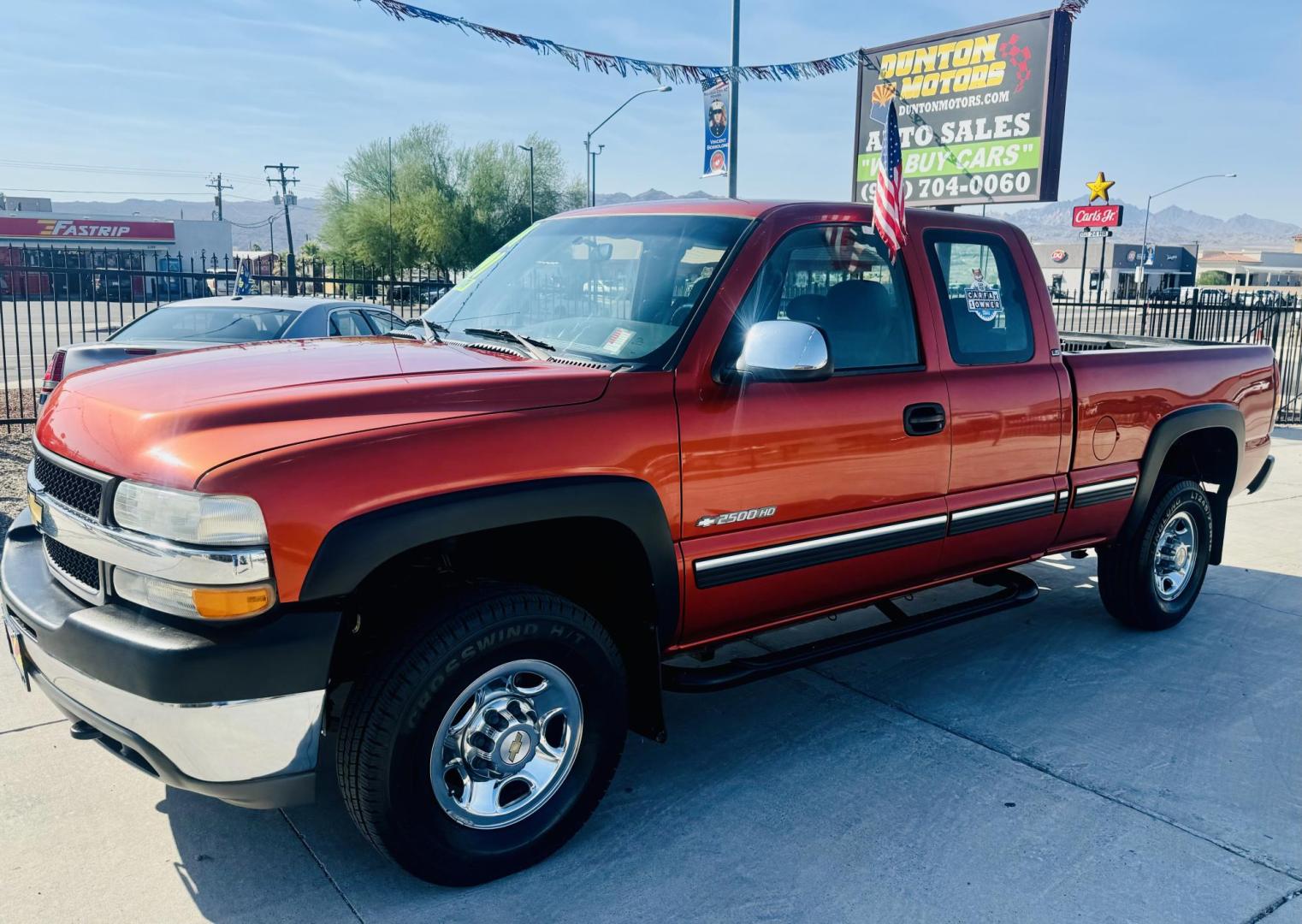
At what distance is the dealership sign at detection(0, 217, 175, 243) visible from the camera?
61344mm

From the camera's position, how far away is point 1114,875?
313 cm

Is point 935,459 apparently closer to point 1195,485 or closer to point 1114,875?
point 1114,875

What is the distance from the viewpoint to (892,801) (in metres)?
3.56

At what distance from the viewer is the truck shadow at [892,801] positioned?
3.00 meters

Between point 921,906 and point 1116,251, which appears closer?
point 921,906

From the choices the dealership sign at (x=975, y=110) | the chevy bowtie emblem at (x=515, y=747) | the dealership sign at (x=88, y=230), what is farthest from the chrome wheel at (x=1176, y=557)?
the dealership sign at (x=88, y=230)

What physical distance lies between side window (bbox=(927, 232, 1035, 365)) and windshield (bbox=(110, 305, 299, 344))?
18.0 ft

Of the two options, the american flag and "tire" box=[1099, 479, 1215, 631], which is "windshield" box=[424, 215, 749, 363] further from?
"tire" box=[1099, 479, 1215, 631]

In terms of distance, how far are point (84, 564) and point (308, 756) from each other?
841mm

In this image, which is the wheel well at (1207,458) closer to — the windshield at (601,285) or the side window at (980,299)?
the side window at (980,299)

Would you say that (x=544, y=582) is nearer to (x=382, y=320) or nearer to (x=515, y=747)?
(x=515, y=747)

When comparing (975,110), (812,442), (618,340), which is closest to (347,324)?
(618,340)

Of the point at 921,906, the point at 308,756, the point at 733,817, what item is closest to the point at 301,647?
the point at 308,756

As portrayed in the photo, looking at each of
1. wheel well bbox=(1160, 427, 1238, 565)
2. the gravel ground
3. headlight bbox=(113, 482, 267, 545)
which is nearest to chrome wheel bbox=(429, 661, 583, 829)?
headlight bbox=(113, 482, 267, 545)
